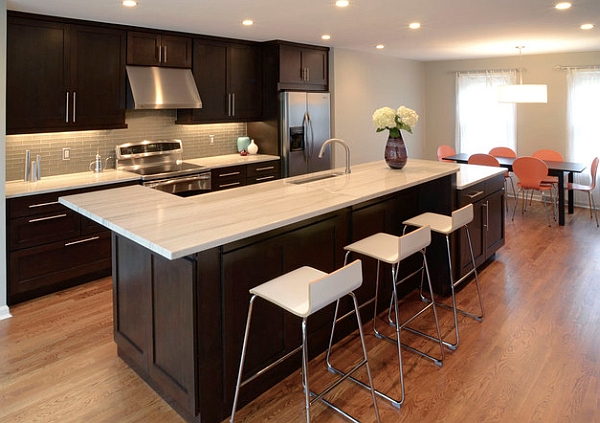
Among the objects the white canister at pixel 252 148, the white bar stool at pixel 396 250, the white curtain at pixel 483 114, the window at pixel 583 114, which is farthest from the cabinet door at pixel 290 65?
the window at pixel 583 114

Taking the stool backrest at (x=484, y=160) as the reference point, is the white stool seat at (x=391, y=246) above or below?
below

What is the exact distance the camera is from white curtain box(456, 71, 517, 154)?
7.63 meters

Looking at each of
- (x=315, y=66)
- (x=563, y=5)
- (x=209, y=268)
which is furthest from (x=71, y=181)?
(x=563, y=5)

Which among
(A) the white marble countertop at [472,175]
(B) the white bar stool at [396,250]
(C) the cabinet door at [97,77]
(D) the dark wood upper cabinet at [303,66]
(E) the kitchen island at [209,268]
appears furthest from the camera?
(D) the dark wood upper cabinet at [303,66]

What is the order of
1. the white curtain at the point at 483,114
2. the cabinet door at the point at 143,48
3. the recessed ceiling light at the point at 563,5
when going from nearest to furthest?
the recessed ceiling light at the point at 563,5 → the cabinet door at the point at 143,48 → the white curtain at the point at 483,114

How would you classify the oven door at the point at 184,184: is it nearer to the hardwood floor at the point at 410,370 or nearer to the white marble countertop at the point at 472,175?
the hardwood floor at the point at 410,370

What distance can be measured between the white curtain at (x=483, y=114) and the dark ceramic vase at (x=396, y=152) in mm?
4569

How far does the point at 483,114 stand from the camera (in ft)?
26.0

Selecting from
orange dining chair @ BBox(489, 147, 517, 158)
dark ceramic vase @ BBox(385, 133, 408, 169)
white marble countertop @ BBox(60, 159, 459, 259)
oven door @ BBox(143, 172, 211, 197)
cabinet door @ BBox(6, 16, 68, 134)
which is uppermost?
cabinet door @ BBox(6, 16, 68, 134)

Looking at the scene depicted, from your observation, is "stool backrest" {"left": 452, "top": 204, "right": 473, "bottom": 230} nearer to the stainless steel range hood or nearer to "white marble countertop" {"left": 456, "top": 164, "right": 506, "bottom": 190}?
"white marble countertop" {"left": 456, "top": 164, "right": 506, "bottom": 190}

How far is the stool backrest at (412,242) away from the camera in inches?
99.3

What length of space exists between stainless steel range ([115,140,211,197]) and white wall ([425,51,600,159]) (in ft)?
17.2

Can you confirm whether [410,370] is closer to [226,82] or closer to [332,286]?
[332,286]

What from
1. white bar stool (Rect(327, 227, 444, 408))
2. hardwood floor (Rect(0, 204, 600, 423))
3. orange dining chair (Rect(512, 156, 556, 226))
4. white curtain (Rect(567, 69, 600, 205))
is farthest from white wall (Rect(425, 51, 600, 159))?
white bar stool (Rect(327, 227, 444, 408))
